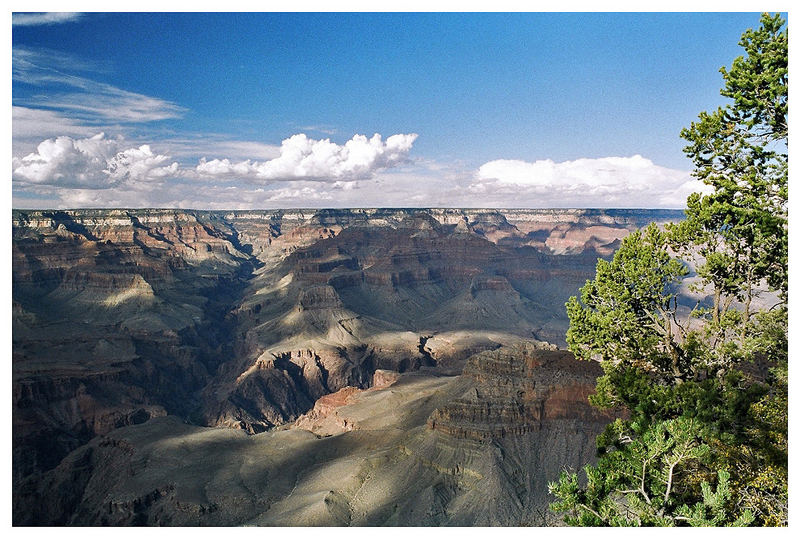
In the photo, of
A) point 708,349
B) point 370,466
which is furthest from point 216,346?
point 708,349

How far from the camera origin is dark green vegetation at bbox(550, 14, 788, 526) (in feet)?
53.6

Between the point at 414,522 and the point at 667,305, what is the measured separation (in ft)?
107

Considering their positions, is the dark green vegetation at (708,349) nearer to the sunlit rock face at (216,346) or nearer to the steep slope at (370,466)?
the steep slope at (370,466)

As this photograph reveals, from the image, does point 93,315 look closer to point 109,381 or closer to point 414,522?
point 109,381

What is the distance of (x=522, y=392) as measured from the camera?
58344 mm

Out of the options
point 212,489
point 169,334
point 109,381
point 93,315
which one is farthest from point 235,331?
point 212,489

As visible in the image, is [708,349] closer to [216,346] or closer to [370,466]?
[370,466]

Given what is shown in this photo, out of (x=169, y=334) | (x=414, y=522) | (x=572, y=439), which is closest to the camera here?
(x=414, y=522)

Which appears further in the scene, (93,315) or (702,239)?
(93,315)

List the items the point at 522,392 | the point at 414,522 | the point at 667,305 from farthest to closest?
the point at 522,392, the point at 414,522, the point at 667,305

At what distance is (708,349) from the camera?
1981 cm

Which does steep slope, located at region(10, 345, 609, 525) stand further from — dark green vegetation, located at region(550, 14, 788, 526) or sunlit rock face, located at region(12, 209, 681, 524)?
dark green vegetation, located at region(550, 14, 788, 526)

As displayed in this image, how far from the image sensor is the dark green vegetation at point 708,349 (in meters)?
16.3

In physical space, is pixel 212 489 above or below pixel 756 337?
below
